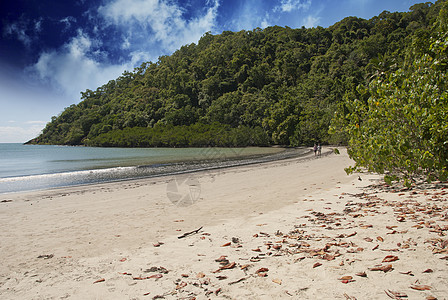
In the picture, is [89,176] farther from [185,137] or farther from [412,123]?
[185,137]

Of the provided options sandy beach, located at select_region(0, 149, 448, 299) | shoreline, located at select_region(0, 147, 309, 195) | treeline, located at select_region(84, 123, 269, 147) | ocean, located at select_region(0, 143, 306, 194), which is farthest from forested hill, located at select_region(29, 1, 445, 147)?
sandy beach, located at select_region(0, 149, 448, 299)

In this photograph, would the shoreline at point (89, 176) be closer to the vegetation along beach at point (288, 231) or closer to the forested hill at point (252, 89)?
the vegetation along beach at point (288, 231)

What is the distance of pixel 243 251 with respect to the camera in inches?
165

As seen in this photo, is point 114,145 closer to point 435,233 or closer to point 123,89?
point 123,89

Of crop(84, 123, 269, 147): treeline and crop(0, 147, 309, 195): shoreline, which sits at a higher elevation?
crop(84, 123, 269, 147): treeline

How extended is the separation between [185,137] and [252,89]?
1208 inches

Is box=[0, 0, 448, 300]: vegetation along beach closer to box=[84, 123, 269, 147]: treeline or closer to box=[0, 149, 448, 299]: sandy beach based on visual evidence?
box=[0, 149, 448, 299]: sandy beach

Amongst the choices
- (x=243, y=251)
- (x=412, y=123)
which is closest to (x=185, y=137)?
(x=412, y=123)

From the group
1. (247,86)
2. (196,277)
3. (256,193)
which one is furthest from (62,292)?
(247,86)

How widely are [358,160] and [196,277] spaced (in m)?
7.81

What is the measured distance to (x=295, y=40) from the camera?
124062mm

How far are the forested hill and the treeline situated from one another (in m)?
0.30

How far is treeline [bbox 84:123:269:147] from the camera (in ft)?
255

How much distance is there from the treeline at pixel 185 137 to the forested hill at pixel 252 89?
0.30 m
